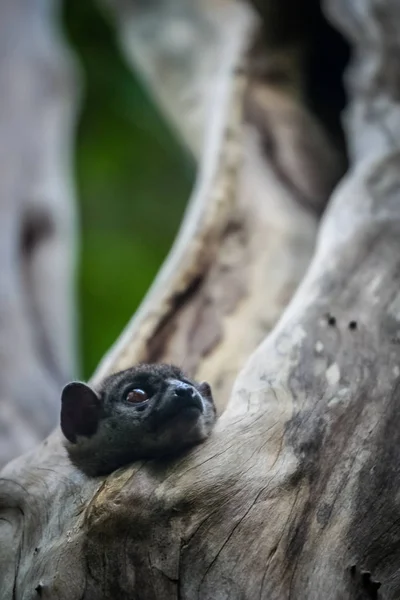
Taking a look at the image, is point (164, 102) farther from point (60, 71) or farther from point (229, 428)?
point (229, 428)

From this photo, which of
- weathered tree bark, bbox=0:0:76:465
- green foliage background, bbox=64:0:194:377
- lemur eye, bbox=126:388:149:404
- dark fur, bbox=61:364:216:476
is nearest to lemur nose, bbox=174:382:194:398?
dark fur, bbox=61:364:216:476

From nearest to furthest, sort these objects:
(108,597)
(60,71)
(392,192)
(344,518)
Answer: (108,597)
(344,518)
(392,192)
(60,71)

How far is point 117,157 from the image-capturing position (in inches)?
383

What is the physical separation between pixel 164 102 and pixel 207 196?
8.02ft

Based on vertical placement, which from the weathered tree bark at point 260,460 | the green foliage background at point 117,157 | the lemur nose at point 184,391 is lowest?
the weathered tree bark at point 260,460

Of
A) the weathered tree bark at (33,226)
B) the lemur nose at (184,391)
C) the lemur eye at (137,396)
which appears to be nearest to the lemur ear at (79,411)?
the lemur eye at (137,396)

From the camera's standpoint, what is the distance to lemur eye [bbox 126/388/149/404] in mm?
3614

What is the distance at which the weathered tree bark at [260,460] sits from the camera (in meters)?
2.97

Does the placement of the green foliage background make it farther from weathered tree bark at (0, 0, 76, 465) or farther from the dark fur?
the dark fur

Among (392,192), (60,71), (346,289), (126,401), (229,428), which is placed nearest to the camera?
(229,428)

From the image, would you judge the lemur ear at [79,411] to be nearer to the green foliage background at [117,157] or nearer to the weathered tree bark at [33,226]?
the weathered tree bark at [33,226]

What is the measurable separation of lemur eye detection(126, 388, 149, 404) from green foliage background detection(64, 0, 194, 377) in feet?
18.4

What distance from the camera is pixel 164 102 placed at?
24.0 feet

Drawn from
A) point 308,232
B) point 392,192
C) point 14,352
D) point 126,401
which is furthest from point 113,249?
point 126,401
